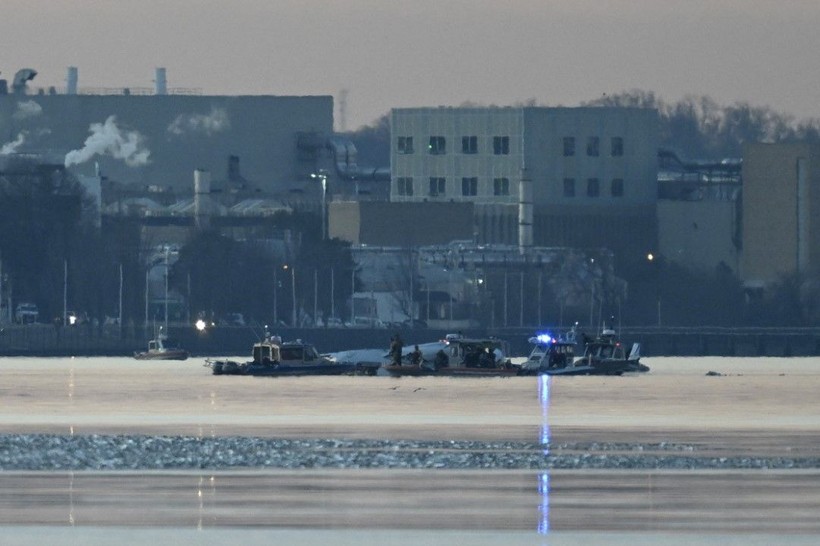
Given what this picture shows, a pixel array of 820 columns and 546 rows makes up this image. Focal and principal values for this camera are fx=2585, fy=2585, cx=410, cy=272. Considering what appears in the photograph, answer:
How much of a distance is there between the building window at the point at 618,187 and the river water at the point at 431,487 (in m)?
122

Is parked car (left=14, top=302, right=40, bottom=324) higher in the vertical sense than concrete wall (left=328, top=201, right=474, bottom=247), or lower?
lower

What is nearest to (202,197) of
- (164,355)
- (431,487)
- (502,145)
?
(502,145)

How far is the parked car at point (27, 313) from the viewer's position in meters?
173

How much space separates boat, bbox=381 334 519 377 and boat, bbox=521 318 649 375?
1746mm

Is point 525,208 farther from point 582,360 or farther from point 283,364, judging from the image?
point 283,364

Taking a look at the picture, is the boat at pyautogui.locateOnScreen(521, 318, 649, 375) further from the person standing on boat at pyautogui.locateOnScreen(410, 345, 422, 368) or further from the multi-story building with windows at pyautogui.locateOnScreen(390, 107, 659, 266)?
the multi-story building with windows at pyautogui.locateOnScreen(390, 107, 659, 266)

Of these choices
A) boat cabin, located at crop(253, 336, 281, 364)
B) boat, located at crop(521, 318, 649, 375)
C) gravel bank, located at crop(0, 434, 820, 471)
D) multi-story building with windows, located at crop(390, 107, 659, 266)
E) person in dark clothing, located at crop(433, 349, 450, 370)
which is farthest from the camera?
multi-story building with windows, located at crop(390, 107, 659, 266)

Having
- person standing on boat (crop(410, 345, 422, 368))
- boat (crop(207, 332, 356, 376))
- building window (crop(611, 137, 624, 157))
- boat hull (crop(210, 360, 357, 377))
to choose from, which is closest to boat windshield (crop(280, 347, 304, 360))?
boat (crop(207, 332, 356, 376))

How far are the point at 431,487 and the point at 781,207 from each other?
139m

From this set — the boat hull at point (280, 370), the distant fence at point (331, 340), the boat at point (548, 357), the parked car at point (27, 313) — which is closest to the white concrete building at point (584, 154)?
the distant fence at point (331, 340)

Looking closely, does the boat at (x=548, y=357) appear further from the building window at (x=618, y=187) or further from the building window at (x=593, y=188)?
the building window at (x=618, y=187)

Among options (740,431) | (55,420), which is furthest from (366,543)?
(55,420)

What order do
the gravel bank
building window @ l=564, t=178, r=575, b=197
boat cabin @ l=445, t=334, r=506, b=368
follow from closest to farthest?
the gravel bank, boat cabin @ l=445, t=334, r=506, b=368, building window @ l=564, t=178, r=575, b=197

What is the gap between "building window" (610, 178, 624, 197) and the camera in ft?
648
